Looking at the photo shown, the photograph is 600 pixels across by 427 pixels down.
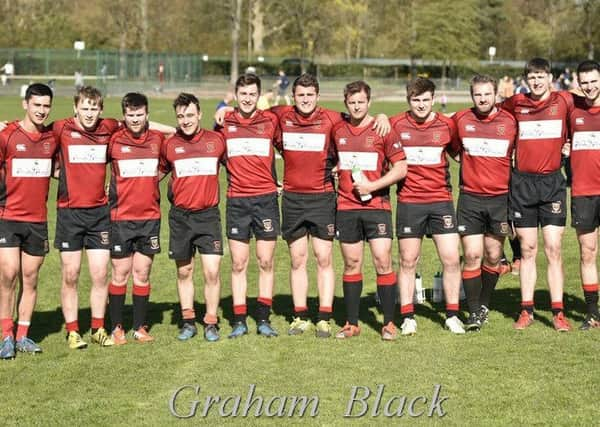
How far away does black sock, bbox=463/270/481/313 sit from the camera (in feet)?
28.7

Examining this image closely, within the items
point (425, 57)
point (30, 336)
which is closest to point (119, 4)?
point (425, 57)

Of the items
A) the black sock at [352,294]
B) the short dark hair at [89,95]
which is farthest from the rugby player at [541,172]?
the short dark hair at [89,95]

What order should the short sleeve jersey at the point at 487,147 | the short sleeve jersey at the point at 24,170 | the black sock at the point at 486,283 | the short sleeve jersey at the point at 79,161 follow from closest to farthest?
the short sleeve jersey at the point at 24,170, the short sleeve jersey at the point at 79,161, the short sleeve jersey at the point at 487,147, the black sock at the point at 486,283

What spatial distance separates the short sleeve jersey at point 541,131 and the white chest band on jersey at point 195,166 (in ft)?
9.07

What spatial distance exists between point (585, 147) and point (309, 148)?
8.14 ft

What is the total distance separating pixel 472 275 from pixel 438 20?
210 ft

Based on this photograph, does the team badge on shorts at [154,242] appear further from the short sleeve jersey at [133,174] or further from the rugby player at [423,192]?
the rugby player at [423,192]

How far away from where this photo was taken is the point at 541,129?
845 cm

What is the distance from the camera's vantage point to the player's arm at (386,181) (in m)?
8.20

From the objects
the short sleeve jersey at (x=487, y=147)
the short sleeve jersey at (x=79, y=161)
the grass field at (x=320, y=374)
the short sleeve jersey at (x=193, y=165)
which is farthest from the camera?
the short sleeve jersey at (x=487, y=147)

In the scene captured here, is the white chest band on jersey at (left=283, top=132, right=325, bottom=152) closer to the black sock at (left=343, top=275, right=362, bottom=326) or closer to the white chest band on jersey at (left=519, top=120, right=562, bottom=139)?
the black sock at (left=343, top=275, right=362, bottom=326)

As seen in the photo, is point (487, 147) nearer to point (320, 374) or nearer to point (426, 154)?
point (426, 154)

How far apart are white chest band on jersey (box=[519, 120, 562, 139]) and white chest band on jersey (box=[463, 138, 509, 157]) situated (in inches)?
7.8

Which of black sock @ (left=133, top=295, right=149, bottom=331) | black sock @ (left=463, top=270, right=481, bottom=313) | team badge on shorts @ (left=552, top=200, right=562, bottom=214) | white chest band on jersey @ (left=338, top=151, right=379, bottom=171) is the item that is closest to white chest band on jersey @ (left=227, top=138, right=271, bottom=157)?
white chest band on jersey @ (left=338, top=151, right=379, bottom=171)
